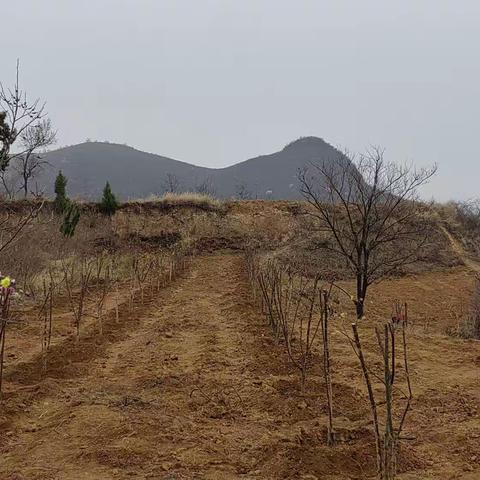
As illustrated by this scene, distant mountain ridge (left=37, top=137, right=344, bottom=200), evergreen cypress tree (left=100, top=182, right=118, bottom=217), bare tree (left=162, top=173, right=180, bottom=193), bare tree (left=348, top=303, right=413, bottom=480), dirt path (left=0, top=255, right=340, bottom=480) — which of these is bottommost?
dirt path (left=0, top=255, right=340, bottom=480)

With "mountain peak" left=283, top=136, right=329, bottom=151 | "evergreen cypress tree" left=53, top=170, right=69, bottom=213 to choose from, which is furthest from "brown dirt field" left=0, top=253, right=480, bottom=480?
"mountain peak" left=283, top=136, right=329, bottom=151

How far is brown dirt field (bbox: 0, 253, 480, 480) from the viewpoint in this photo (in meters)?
3.39

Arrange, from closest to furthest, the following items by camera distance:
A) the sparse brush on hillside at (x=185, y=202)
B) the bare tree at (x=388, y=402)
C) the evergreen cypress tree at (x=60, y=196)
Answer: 1. the bare tree at (x=388, y=402)
2. the evergreen cypress tree at (x=60, y=196)
3. the sparse brush on hillside at (x=185, y=202)

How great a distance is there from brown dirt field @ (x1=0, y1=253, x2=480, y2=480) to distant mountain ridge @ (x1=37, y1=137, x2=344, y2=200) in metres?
34.9

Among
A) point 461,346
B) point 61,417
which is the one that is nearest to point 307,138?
point 461,346

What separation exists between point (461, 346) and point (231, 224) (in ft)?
57.4

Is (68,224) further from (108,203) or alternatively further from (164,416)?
(164,416)

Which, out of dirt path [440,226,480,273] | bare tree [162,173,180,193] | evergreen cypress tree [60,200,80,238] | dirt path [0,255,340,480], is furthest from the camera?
bare tree [162,173,180,193]

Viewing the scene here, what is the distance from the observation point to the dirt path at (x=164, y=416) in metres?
3.38

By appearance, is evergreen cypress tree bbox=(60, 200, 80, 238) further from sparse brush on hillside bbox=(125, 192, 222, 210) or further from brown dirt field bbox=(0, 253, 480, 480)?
brown dirt field bbox=(0, 253, 480, 480)

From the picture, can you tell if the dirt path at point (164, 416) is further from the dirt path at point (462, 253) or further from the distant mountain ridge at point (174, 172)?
the distant mountain ridge at point (174, 172)

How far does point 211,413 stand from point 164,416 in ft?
1.31

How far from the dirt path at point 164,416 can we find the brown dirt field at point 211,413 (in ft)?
0.04

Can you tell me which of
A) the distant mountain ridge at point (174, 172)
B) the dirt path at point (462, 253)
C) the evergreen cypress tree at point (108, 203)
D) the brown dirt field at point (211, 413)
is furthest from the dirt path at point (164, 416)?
the distant mountain ridge at point (174, 172)
